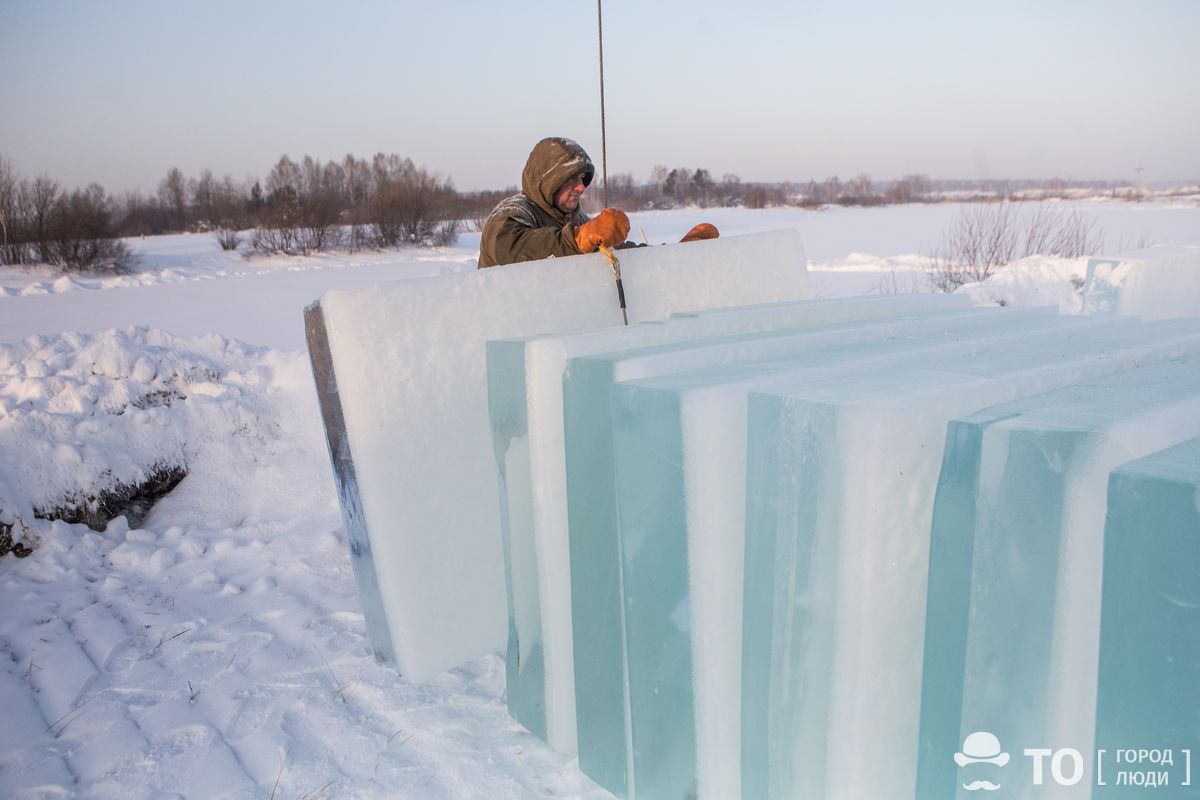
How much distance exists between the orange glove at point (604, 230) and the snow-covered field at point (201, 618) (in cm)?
135

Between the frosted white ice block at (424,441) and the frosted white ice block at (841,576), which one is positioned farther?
the frosted white ice block at (424,441)

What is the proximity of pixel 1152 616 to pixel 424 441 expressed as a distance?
170cm

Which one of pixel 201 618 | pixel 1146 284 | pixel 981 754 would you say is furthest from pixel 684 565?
pixel 1146 284

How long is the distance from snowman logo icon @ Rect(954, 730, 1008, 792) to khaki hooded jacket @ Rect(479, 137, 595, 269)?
1.97 m

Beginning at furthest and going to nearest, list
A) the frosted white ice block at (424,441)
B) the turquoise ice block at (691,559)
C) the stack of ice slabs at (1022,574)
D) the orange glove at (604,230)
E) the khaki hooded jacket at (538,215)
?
the khaki hooded jacket at (538,215), the orange glove at (604,230), the frosted white ice block at (424,441), the turquoise ice block at (691,559), the stack of ice slabs at (1022,574)

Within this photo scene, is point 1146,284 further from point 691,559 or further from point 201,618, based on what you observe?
point 201,618

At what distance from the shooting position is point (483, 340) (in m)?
2.24

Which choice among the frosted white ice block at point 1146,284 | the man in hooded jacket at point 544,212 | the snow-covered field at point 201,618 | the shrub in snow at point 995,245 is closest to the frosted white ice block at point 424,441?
the snow-covered field at point 201,618

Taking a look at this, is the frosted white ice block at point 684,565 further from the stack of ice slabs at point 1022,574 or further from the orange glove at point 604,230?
the orange glove at point 604,230

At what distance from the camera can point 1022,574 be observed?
116cm

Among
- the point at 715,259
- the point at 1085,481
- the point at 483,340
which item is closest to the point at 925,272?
the point at 715,259

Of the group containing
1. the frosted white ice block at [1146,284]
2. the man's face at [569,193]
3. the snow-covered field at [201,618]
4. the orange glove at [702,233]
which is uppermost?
the man's face at [569,193]

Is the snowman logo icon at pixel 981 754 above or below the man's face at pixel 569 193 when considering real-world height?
below

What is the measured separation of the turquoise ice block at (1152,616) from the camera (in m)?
1.00
